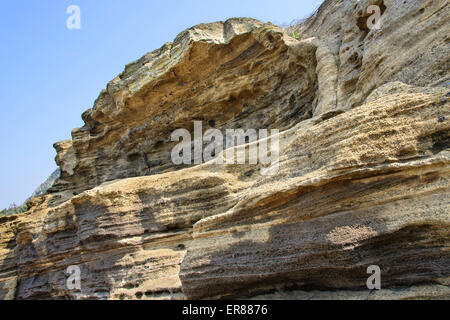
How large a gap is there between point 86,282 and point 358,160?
27.3 ft

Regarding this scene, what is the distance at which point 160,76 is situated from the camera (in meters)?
11.1

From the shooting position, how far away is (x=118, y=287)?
791cm

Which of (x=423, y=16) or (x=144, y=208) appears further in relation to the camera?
(x=144, y=208)

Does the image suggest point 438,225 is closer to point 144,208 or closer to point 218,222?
point 218,222

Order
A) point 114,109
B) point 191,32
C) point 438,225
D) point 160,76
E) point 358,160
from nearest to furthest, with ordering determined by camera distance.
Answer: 1. point 438,225
2. point 358,160
3. point 191,32
4. point 160,76
5. point 114,109

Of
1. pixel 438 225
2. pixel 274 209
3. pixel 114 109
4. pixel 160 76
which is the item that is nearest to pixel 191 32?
pixel 160 76

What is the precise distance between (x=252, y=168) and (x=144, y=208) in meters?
3.32

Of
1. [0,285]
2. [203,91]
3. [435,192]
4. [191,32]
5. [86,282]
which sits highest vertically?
[191,32]

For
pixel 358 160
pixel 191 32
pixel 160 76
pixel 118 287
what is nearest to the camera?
pixel 358 160

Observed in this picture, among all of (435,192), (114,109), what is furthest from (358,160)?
(114,109)

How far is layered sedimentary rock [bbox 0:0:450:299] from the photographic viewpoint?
4020 millimetres

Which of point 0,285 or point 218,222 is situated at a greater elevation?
point 218,222

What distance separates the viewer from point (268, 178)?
5359 mm

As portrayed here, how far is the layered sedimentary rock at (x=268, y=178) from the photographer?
4020mm
